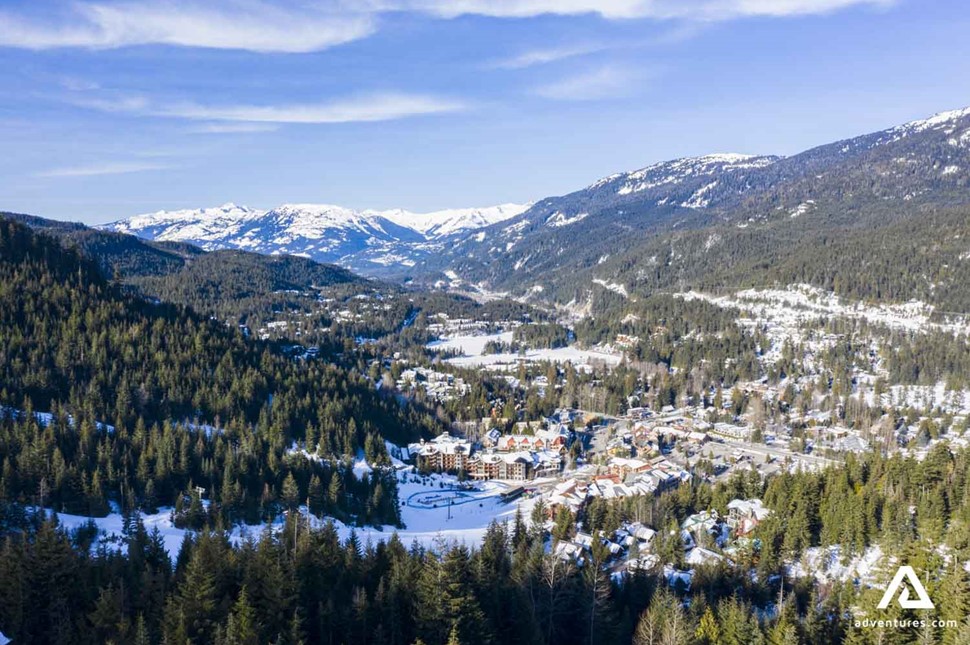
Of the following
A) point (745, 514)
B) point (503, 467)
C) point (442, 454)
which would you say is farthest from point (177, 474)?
point (745, 514)

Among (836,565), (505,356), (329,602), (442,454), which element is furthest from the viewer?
(505,356)

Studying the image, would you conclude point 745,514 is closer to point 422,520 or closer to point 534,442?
point 422,520

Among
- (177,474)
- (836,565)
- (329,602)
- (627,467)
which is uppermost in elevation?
(329,602)

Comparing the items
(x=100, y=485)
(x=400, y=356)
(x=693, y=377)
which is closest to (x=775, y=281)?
(x=693, y=377)

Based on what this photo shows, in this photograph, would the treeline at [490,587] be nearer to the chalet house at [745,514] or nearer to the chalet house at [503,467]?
the chalet house at [745,514]

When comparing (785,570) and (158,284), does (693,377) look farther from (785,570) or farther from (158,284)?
(158,284)

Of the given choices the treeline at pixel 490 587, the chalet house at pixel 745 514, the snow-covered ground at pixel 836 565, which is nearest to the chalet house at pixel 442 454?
Result: the treeline at pixel 490 587

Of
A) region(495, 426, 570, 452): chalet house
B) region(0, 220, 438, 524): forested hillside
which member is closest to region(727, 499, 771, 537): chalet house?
region(0, 220, 438, 524): forested hillside
